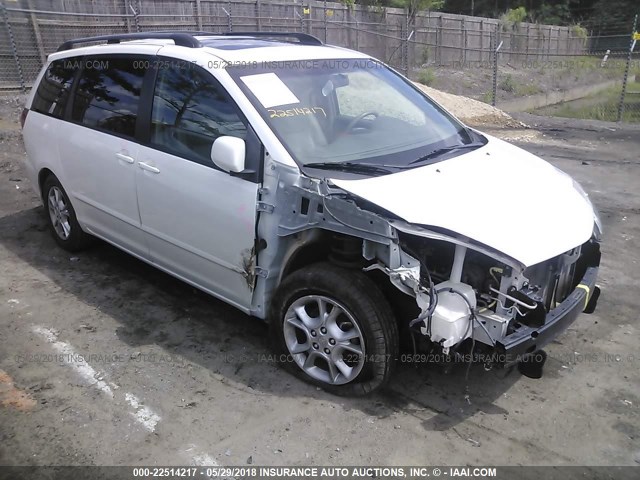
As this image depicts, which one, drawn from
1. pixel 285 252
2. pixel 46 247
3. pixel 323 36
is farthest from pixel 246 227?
pixel 323 36

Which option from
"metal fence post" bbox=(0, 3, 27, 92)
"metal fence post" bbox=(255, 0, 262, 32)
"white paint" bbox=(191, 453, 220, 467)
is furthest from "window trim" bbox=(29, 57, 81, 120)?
"metal fence post" bbox=(255, 0, 262, 32)

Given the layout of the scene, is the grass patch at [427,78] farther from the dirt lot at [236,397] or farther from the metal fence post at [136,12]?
the dirt lot at [236,397]

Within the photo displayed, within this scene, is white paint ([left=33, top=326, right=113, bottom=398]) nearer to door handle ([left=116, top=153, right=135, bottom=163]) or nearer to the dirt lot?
the dirt lot

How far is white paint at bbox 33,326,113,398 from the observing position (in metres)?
3.42

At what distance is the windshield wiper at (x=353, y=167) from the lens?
3279mm

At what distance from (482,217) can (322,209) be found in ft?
2.82

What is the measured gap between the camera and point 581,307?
3283 millimetres

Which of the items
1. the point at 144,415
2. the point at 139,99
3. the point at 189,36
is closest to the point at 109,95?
the point at 139,99

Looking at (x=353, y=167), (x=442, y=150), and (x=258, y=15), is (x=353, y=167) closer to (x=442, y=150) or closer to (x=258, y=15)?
(x=442, y=150)

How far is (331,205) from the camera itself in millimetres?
3041

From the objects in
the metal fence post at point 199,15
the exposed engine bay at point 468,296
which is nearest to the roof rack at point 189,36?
the exposed engine bay at point 468,296

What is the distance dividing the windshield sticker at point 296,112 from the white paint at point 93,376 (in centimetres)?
188

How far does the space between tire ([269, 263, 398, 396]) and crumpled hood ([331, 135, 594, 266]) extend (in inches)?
19.8

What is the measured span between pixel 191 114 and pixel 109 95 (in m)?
1.06
